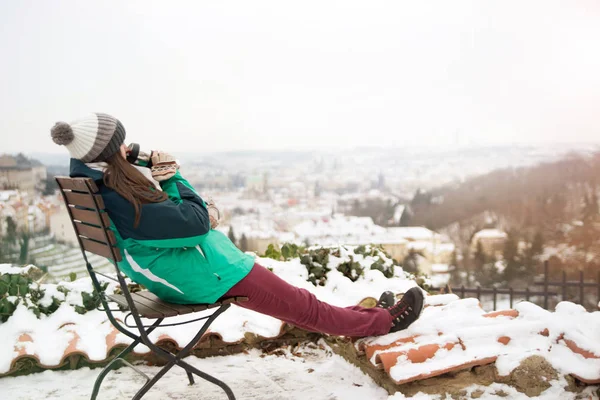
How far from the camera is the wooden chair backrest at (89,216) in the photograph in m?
1.78

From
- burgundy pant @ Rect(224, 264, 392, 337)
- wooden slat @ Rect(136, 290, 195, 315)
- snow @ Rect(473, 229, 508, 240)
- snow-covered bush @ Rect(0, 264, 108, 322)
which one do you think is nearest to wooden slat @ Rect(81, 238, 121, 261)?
wooden slat @ Rect(136, 290, 195, 315)

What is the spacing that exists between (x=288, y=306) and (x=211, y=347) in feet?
2.96

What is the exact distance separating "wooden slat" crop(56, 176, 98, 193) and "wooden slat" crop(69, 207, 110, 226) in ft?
0.28

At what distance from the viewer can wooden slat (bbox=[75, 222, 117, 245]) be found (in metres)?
1.83

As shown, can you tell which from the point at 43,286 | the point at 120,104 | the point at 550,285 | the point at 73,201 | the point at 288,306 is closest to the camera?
the point at 73,201

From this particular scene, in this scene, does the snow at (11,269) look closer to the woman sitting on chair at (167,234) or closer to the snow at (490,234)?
the woman sitting on chair at (167,234)

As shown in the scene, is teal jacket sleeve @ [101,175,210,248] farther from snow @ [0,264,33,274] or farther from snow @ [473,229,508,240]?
snow @ [473,229,508,240]

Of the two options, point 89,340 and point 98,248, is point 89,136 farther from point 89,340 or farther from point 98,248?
point 89,340

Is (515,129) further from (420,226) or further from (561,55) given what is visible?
(420,226)

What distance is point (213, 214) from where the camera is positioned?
2.08 metres

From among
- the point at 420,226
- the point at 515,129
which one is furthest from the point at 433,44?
the point at 420,226

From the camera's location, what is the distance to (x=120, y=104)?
41.3ft

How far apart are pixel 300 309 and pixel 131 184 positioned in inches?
32.5

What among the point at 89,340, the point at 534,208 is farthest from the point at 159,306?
the point at 534,208
